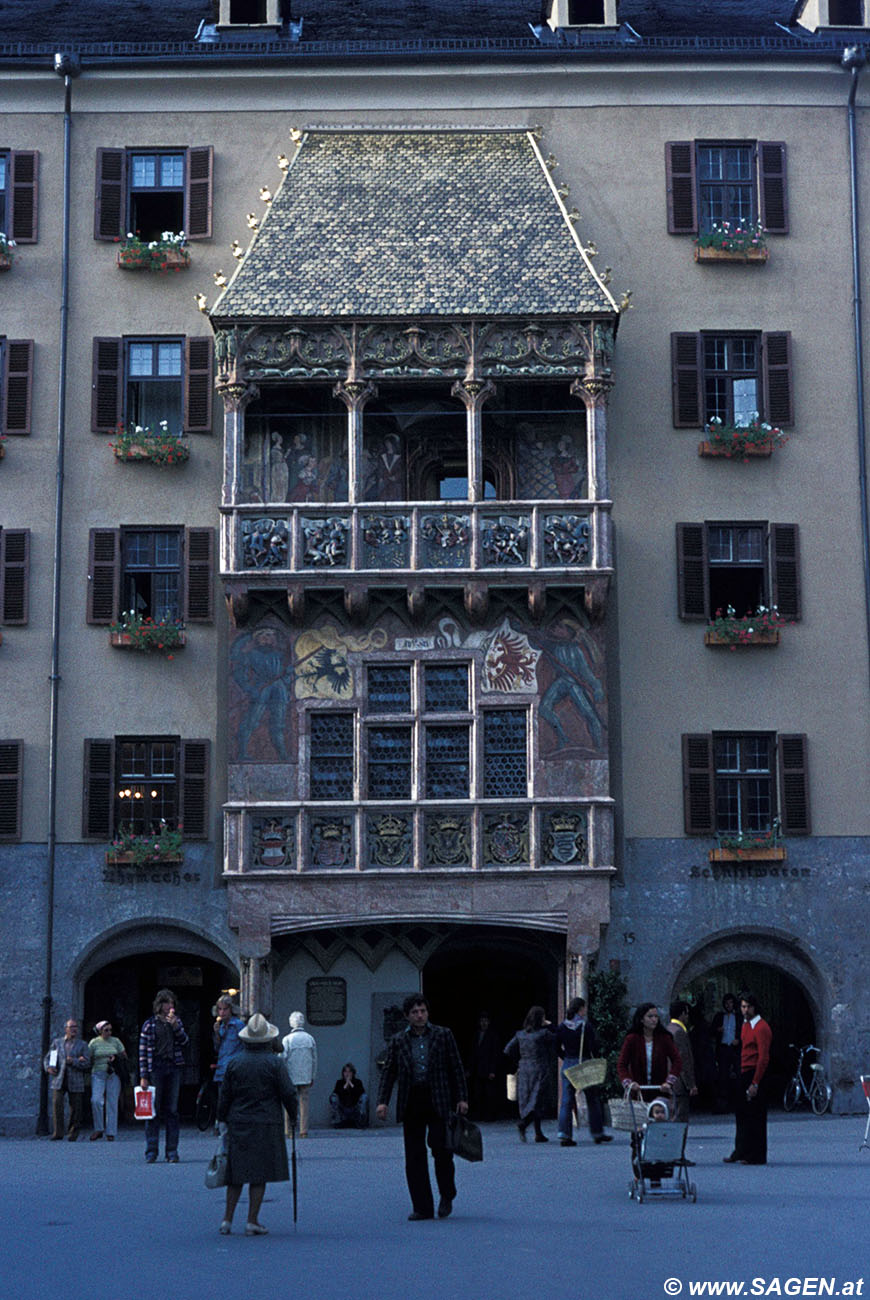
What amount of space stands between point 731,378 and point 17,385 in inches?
450

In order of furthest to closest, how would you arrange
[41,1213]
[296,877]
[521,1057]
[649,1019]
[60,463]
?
[60,463]
[296,877]
[521,1057]
[649,1019]
[41,1213]

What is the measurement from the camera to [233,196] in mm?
32531

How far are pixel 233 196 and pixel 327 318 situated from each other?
147 inches

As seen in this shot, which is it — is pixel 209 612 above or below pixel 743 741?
above

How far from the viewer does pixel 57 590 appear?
31172 millimetres

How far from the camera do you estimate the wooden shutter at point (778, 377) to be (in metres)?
31.6

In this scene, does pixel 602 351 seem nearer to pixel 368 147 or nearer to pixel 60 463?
pixel 368 147

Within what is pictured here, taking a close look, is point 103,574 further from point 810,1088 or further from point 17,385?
point 810,1088

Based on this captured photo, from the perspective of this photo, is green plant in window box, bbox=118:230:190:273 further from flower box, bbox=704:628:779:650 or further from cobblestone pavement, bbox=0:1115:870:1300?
cobblestone pavement, bbox=0:1115:870:1300

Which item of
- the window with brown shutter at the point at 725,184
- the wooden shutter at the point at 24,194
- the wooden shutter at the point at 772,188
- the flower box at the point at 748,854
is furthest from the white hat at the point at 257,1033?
the wooden shutter at the point at 772,188

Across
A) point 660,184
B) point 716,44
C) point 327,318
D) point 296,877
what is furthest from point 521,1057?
→ point 716,44

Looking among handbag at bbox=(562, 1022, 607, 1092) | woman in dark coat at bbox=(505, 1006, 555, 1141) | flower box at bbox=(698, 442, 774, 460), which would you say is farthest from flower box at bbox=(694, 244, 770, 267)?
handbag at bbox=(562, 1022, 607, 1092)

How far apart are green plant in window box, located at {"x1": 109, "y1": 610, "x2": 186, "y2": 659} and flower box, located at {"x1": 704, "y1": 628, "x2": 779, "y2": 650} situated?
8.23 metres

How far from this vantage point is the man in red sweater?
64.8ft
